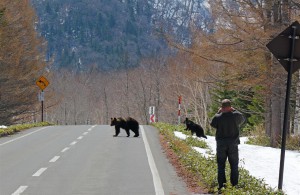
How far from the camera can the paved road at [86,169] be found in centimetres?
941

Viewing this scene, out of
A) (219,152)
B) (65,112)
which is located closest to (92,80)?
(65,112)

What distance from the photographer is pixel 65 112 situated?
101875mm

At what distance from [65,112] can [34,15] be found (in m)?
59.1

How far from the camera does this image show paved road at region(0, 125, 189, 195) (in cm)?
941

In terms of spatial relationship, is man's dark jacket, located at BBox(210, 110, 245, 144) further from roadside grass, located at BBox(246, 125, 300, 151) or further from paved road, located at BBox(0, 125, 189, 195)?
roadside grass, located at BBox(246, 125, 300, 151)

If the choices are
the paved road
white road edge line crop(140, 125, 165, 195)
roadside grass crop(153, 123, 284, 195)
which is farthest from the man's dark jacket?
white road edge line crop(140, 125, 165, 195)

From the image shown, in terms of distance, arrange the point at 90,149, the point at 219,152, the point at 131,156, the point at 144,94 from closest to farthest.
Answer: the point at 219,152 → the point at 131,156 → the point at 90,149 → the point at 144,94

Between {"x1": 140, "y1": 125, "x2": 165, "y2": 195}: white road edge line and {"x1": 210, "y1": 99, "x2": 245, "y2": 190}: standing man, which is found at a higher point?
{"x1": 210, "y1": 99, "x2": 245, "y2": 190}: standing man

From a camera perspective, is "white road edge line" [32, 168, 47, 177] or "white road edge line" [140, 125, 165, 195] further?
"white road edge line" [32, 168, 47, 177]

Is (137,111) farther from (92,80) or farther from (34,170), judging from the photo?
(34,170)

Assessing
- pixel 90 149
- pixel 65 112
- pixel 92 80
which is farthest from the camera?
pixel 92 80

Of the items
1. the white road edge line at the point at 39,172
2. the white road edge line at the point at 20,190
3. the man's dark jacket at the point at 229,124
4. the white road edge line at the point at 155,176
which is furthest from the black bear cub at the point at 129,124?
the man's dark jacket at the point at 229,124

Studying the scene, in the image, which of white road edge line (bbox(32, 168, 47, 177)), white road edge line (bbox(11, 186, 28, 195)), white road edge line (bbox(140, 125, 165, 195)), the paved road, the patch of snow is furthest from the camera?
white road edge line (bbox(32, 168, 47, 177))

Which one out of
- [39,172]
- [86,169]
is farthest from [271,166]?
[39,172]
